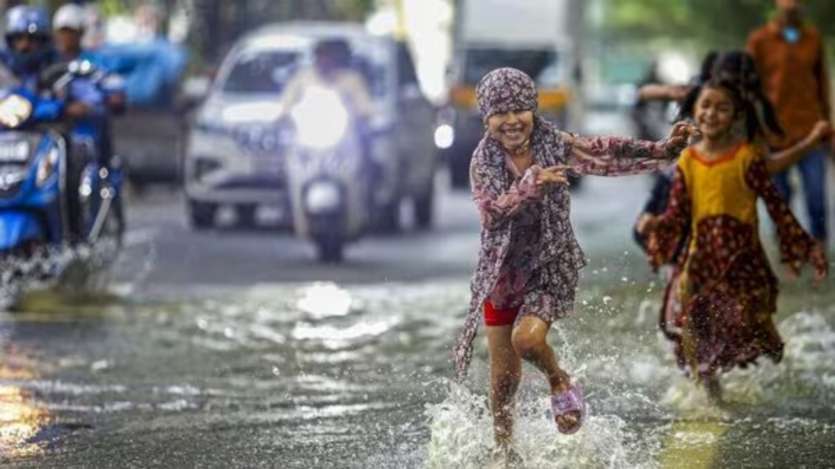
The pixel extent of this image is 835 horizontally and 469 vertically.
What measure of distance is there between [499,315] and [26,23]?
20.8 feet

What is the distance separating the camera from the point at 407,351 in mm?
10992

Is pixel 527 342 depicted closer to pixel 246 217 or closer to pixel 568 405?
pixel 568 405

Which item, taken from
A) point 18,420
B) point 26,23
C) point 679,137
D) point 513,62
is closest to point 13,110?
point 26,23

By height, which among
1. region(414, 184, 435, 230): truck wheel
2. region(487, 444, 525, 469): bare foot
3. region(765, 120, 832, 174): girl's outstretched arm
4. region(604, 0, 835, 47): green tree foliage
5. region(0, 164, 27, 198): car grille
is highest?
region(765, 120, 832, 174): girl's outstretched arm

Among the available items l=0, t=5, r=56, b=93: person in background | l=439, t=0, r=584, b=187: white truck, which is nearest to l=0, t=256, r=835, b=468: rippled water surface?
l=0, t=5, r=56, b=93: person in background

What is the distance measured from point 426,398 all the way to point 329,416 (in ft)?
1.82

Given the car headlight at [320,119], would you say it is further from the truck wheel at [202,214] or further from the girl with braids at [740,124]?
the girl with braids at [740,124]

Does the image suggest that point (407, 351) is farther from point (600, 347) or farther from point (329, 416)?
point (329, 416)

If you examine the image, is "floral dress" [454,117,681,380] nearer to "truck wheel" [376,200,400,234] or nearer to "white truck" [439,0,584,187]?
"truck wheel" [376,200,400,234]

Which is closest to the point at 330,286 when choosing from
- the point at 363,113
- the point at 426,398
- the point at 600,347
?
the point at 363,113

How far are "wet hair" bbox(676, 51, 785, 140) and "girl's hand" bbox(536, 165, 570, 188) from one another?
2.48 meters

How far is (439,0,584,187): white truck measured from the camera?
30.4 meters

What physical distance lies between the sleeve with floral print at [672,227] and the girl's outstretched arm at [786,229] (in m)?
0.30

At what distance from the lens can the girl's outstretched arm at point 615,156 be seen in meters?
7.18
